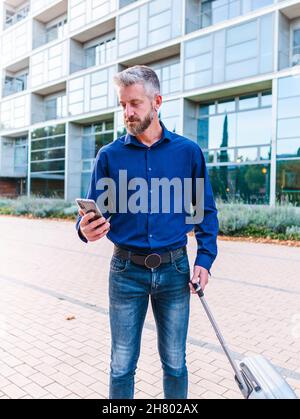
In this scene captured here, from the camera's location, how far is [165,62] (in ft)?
72.5

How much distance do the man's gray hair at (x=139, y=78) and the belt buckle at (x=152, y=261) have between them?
2.84 feet

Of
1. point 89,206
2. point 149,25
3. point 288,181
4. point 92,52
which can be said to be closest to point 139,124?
point 89,206

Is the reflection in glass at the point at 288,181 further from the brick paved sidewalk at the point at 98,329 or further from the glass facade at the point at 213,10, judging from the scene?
the brick paved sidewalk at the point at 98,329

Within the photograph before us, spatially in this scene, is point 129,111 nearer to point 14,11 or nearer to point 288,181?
point 288,181

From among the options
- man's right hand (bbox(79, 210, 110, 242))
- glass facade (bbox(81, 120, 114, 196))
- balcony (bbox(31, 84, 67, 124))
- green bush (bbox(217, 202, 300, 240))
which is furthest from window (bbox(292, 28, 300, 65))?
man's right hand (bbox(79, 210, 110, 242))

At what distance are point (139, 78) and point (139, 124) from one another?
0.24 m

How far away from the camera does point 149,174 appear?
2.21 metres

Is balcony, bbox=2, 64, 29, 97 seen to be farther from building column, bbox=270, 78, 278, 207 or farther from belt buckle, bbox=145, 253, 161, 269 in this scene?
belt buckle, bbox=145, 253, 161, 269

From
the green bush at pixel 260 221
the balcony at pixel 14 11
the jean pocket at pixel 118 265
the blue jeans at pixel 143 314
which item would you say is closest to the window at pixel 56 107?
the balcony at pixel 14 11

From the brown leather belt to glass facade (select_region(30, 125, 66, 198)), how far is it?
86.8 feet

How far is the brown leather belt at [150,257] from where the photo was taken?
215cm

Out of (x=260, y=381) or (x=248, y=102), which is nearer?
(x=260, y=381)

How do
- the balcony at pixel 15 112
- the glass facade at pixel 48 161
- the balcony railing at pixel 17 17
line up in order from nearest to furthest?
1. the glass facade at pixel 48 161
2. the balcony at pixel 15 112
3. the balcony railing at pixel 17 17

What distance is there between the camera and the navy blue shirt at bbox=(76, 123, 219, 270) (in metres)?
2.19
